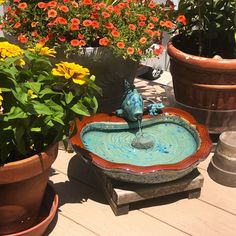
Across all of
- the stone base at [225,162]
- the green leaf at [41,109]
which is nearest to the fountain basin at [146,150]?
the stone base at [225,162]

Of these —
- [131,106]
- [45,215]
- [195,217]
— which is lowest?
[195,217]

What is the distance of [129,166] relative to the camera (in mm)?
1762

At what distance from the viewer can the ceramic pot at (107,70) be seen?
2.11 m

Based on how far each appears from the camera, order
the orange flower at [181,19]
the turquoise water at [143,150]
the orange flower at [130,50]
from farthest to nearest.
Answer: the orange flower at [181,19]
the orange flower at [130,50]
the turquoise water at [143,150]

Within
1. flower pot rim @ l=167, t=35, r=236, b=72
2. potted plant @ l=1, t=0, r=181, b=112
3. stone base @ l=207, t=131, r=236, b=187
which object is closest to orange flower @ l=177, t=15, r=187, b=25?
potted plant @ l=1, t=0, r=181, b=112

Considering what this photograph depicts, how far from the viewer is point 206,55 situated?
253 centimetres

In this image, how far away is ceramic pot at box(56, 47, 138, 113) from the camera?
2111 mm

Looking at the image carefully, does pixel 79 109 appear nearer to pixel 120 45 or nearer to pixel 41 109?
pixel 41 109

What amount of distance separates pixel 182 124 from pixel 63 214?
716mm

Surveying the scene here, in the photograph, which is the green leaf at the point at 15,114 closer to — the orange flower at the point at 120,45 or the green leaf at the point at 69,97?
the green leaf at the point at 69,97

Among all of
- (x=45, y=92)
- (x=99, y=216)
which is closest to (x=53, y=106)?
(x=45, y=92)

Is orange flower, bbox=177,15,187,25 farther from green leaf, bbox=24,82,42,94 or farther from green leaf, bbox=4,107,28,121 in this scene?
green leaf, bbox=4,107,28,121

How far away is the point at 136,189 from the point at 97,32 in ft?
2.62

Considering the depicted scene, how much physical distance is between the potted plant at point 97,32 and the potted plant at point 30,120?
1.56 ft
